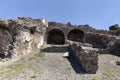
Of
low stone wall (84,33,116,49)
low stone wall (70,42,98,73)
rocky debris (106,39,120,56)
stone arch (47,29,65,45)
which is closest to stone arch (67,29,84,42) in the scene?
stone arch (47,29,65,45)

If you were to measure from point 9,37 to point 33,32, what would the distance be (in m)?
4.53

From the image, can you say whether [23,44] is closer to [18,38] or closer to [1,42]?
[18,38]

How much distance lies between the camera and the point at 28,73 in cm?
1550

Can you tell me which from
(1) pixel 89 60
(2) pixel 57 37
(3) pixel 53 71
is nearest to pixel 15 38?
(3) pixel 53 71

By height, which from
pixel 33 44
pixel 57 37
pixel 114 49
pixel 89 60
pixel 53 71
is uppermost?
pixel 57 37

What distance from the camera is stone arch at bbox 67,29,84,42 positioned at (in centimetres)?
4152

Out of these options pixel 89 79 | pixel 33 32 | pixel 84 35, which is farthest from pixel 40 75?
pixel 84 35

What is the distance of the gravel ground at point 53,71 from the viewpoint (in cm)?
1478

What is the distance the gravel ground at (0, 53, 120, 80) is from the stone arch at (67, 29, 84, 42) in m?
21.0

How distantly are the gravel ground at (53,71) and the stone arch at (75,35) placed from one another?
2098 cm

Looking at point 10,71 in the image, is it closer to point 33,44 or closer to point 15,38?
point 15,38

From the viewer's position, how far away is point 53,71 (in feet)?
53.6

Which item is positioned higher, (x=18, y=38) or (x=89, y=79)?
(x=18, y=38)

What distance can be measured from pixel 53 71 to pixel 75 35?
26703 millimetres
